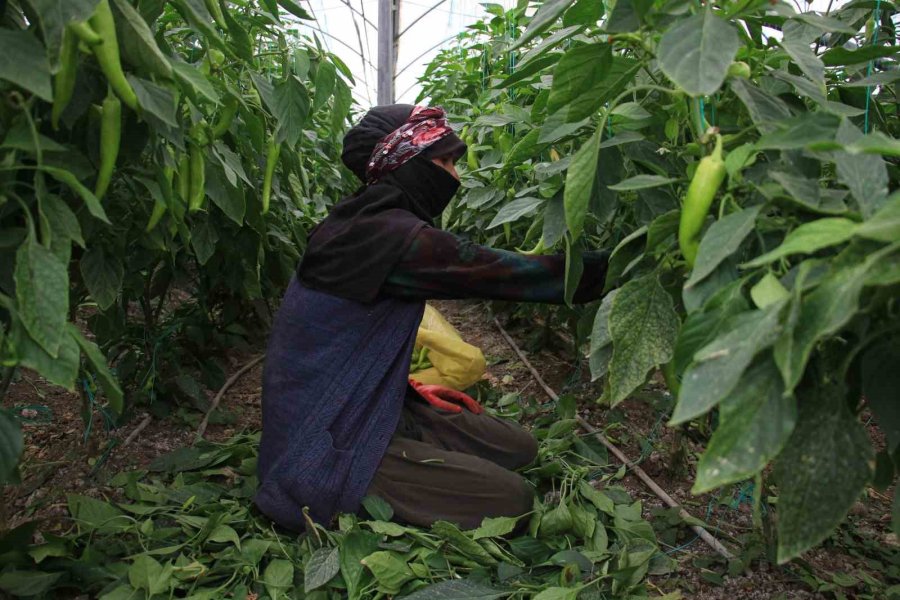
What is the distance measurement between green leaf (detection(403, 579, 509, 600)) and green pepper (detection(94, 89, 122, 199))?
941 mm

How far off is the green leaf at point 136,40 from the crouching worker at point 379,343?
766 mm

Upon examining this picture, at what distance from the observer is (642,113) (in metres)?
1.18

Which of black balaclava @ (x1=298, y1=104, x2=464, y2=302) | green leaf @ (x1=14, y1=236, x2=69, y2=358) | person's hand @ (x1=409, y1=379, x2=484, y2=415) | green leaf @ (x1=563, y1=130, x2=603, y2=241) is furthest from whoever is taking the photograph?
person's hand @ (x1=409, y1=379, x2=484, y2=415)

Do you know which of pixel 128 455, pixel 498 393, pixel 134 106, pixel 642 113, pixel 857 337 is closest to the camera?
pixel 857 337

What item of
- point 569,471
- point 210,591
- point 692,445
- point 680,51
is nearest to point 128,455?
point 210,591

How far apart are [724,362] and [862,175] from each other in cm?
26

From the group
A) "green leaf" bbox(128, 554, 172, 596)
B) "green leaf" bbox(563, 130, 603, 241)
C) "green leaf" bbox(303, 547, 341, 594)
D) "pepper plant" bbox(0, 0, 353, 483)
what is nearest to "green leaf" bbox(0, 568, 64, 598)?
"green leaf" bbox(128, 554, 172, 596)

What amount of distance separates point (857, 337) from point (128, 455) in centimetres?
205

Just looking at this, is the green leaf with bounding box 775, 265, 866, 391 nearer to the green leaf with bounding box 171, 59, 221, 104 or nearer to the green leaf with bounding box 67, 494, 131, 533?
the green leaf with bounding box 171, 59, 221, 104

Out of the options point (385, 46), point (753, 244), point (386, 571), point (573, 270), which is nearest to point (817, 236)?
point (753, 244)

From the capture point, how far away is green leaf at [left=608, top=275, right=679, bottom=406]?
955 millimetres

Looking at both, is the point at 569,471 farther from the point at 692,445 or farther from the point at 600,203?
the point at 600,203

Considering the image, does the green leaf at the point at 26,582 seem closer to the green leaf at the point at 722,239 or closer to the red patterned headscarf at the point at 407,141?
the red patterned headscarf at the point at 407,141

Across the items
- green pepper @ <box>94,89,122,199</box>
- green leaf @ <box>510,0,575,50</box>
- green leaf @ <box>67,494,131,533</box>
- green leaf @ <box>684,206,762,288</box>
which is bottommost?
green leaf @ <box>67,494,131,533</box>
